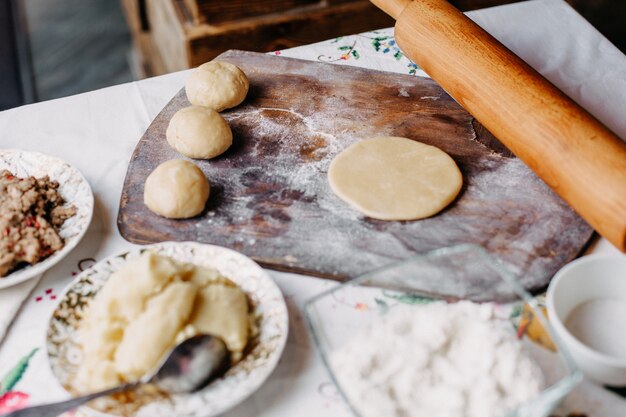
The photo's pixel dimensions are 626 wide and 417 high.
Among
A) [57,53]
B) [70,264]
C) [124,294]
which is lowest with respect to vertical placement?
[57,53]

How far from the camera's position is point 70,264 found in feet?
3.97

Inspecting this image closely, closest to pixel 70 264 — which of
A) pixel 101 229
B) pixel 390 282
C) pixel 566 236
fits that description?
pixel 101 229

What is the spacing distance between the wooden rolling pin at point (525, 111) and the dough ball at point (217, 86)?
43 cm

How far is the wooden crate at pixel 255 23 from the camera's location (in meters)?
2.37

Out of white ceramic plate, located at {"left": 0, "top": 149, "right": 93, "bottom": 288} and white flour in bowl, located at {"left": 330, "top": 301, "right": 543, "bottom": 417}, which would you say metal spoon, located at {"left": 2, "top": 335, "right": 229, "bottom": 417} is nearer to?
white flour in bowl, located at {"left": 330, "top": 301, "right": 543, "bottom": 417}

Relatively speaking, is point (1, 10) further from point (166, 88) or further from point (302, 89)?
point (302, 89)

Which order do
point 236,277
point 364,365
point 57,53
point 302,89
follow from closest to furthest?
point 364,365, point 236,277, point 302,89, point 57,53

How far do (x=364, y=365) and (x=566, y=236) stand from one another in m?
0.55

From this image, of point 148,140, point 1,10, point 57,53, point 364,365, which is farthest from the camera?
point 57,53

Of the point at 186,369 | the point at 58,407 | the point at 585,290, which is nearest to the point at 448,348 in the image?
the point at 585,290

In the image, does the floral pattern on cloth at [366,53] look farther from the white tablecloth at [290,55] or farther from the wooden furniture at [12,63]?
the wooden furniture at [12,63]

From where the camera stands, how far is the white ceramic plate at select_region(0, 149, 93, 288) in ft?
3.67

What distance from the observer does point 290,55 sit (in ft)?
5.74

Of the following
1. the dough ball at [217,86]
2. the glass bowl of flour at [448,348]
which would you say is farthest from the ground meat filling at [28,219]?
the glass bowl of flour at [448,348]
